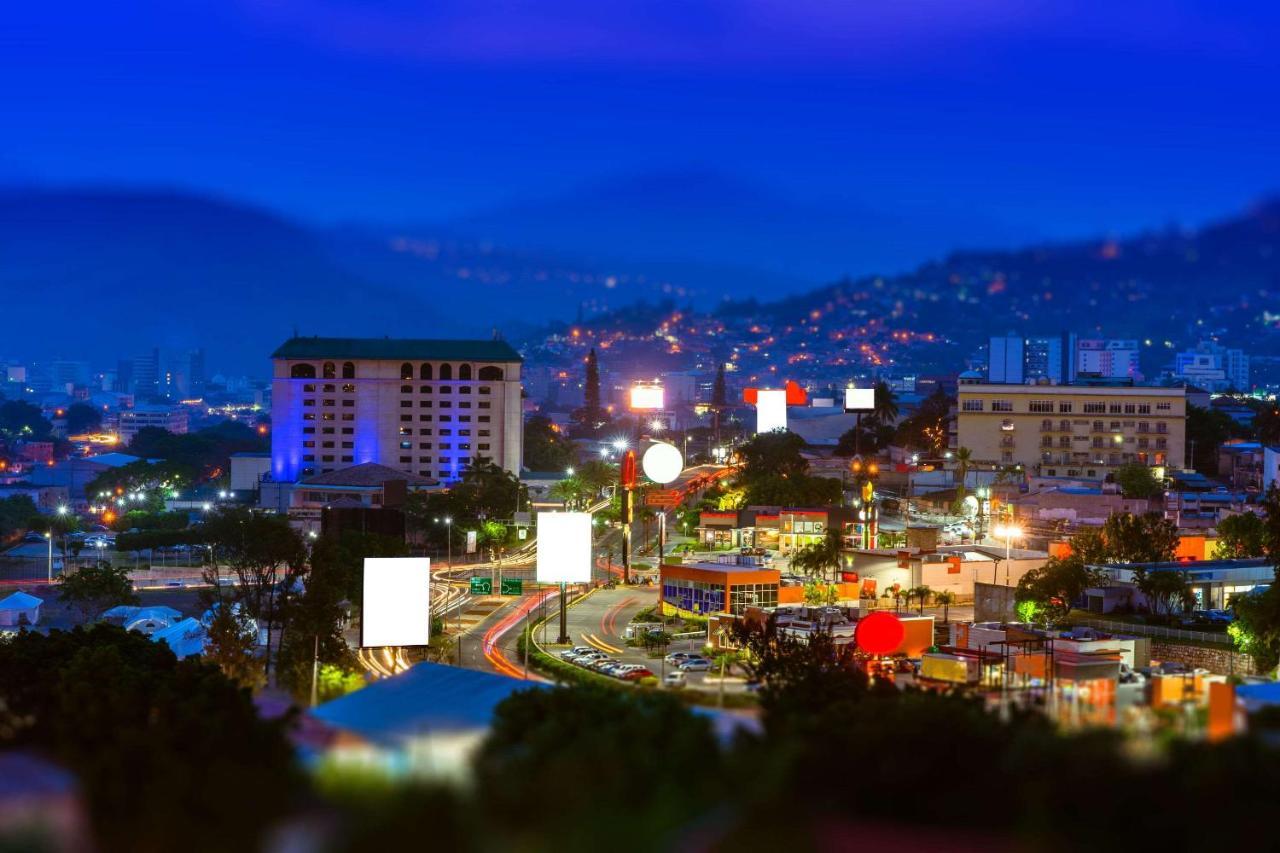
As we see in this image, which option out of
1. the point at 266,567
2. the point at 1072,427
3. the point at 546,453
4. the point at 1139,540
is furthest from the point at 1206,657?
the point at 546,453

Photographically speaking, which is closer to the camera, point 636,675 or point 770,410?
point 636,675

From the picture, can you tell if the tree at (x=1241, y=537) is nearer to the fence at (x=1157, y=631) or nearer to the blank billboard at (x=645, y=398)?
the fence at (x=1157, y=631)

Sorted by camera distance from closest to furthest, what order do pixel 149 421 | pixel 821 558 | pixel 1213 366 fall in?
pixel 821 558 < pixel 1213 366 < pixel 149 421

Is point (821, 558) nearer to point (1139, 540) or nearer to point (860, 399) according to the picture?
point (1139, 540)

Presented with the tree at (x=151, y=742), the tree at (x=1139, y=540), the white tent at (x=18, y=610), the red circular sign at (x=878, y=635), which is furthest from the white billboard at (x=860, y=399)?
the tree at (x=151, y=742)

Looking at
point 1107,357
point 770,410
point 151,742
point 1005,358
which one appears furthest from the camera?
point 1107,357

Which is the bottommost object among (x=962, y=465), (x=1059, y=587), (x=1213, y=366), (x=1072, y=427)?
(x=1059, y=587)

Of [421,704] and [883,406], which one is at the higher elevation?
[883,406]
